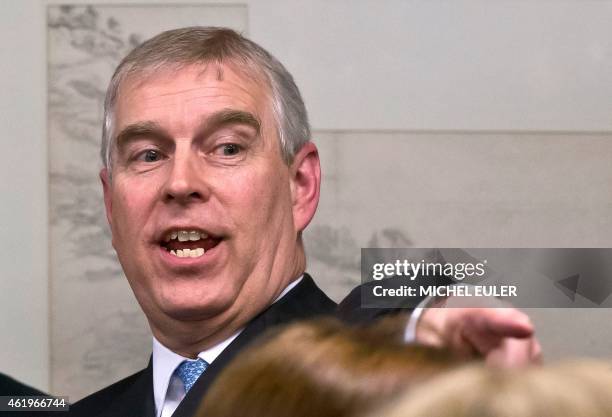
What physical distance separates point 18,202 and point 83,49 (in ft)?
0.97

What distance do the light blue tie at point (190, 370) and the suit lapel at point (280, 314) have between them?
0.05 m

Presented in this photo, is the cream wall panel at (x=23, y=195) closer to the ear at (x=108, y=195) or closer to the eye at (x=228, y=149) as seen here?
the ear at (x=108, y=195)

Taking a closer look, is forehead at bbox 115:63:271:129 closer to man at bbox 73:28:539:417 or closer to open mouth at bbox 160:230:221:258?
man at bbox 73:28:539:417

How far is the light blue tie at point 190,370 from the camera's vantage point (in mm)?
1550

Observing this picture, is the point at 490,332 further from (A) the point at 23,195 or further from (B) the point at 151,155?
(A) the point at 23,195

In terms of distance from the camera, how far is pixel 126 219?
5.13 feet

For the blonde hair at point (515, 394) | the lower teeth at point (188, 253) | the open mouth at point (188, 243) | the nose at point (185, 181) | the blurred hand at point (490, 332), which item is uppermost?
the blonde hair at point (515, 394)

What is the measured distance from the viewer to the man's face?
4.99 ft

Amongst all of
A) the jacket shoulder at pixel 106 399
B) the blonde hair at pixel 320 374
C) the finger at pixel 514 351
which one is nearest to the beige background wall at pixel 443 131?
the jacket shoulder at pixel 106 399

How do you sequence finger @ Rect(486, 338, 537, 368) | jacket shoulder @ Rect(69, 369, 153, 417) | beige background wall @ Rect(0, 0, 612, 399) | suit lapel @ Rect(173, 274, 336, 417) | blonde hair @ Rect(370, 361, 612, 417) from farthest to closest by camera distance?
beige background wall @ Rect(0, 0, 612, 399) < jacket shoulder @ Rect(69, 369, 153, 417) < suit lapel @ Rect(173, 274, 336, 417) < finger @ Rect(486, 338, 537, 368) < blonde hair @ Rect(370, 361, 612, 417)

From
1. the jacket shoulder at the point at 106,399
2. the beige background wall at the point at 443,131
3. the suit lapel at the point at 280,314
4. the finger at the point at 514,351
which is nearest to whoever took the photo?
the finger at the point at 514,351

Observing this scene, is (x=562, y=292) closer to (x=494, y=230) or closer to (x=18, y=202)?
(x=494, y=230)

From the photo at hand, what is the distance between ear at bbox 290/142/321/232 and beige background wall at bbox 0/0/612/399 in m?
0.44

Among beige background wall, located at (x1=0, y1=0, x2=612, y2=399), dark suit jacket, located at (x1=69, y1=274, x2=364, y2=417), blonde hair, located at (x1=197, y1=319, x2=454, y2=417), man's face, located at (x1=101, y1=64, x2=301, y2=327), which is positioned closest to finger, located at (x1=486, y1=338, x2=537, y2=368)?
blonde hair, located at (x1=197, y1=319, x2=454, y2=417)
